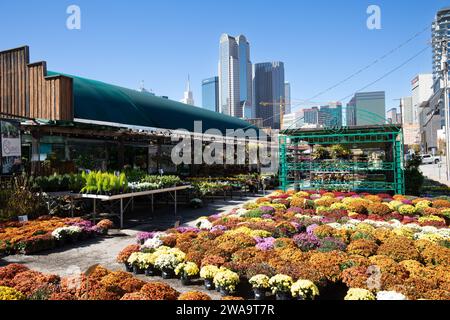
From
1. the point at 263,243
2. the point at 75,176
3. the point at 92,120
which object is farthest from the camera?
the point at 92,120

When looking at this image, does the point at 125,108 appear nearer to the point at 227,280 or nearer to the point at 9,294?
the point at 227,280

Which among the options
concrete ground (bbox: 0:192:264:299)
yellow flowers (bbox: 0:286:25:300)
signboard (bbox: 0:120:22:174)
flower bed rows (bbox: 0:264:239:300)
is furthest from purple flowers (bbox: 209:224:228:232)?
signboard (bbox: 0:120:22:174)

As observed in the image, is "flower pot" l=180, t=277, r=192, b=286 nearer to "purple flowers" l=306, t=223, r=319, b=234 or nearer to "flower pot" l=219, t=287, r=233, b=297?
"flower pot" l=219, t=287, r=233, b=297

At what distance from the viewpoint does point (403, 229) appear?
786cm

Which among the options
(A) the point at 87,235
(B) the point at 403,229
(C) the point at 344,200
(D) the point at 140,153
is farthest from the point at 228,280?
(D) the point at 140,153

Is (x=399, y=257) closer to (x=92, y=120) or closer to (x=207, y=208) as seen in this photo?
(x=207, y=208)

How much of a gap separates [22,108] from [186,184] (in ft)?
26.5

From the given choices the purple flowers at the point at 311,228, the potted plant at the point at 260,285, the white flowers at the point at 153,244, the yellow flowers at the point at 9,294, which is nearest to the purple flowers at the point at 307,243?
the purple flowers at the point at 311,228

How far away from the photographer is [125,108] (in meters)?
21.1

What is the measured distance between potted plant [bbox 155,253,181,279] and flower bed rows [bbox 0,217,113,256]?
3.60m

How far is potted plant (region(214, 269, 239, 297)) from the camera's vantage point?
5332mm

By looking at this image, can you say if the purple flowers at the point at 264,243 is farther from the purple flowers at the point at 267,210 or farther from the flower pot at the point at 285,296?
the purple flowers at the point at 267,210

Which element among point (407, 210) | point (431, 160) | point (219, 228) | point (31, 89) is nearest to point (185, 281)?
point (219, 228)

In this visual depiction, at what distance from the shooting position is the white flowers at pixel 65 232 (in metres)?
8.48
